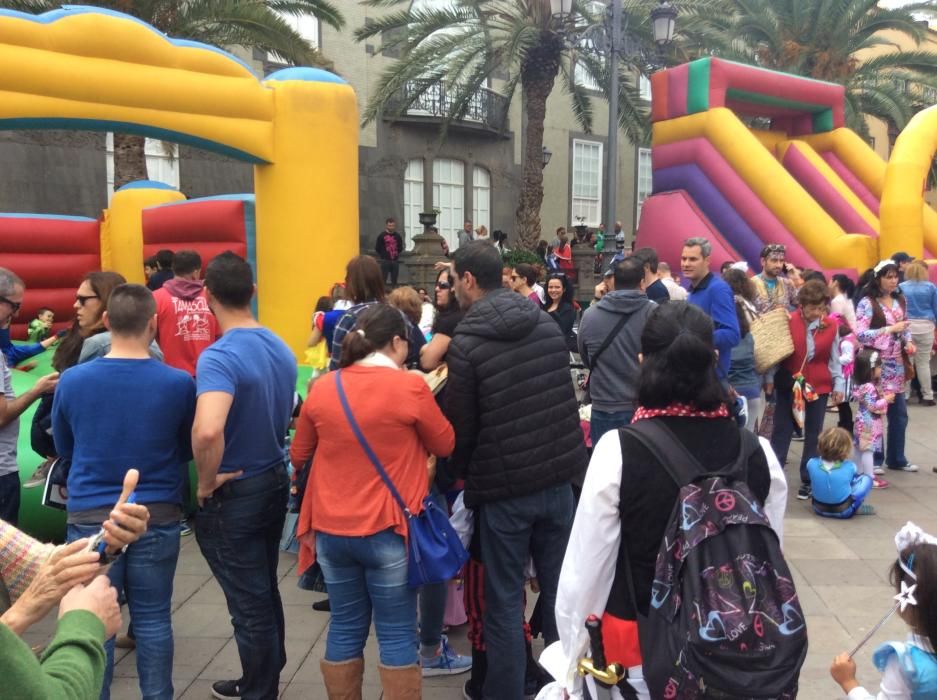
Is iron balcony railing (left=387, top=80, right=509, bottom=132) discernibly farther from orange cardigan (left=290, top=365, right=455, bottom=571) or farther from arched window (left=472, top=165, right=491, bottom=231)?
orange cardigan (left=290, top=365, right=455, bottom=571)

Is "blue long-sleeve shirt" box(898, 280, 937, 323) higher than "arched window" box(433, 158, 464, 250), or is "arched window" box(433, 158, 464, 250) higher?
"arched window" box(433, 158, 464, 250)

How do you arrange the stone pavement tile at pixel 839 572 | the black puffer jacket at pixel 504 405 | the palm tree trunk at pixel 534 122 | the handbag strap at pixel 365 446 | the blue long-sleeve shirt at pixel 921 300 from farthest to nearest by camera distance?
the palm tree trunk at pixel 534 122
the blue long-sleeve shirt at pixel 921 300
the stone pavement tile at pixel 839 572
the black puffer jacket at pixel 504 405
the handbag strap at pixel 365 446

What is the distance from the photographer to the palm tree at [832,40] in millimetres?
18672

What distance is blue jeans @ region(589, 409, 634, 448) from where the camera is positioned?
464 centimetres

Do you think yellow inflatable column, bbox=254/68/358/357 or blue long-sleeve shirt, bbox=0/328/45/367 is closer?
blue long-sleeve shirt, bbox=0/328/45/367

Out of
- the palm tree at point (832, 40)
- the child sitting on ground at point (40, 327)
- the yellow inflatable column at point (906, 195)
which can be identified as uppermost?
the palm tree at point (832, 40)

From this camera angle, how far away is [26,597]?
64.7 inches

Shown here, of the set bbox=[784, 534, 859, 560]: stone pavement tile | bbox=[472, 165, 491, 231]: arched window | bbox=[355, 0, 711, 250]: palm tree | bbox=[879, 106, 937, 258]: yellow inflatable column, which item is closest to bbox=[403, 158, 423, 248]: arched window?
bbox=[472, 165, 491, 231]: arched window

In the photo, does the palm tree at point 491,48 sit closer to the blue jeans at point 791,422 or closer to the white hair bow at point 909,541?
the blue jeans at point 791,422

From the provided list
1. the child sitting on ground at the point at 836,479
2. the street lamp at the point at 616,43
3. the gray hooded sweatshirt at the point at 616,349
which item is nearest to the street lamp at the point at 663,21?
the street lamp at the point at 616,43

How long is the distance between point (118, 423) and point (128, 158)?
11527mm

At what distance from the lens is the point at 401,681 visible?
294cm

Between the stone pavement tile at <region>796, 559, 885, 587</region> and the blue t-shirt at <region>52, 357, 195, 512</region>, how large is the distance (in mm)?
3671

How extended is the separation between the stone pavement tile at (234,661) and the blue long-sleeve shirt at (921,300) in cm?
705
